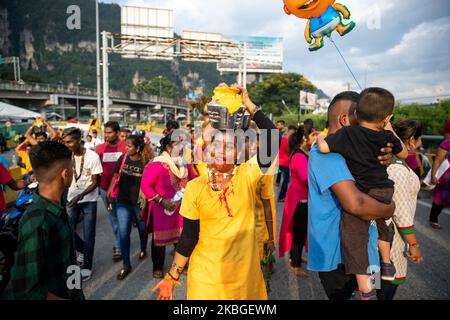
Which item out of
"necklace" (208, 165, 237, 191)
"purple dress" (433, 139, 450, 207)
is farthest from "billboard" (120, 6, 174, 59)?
"necklace" (208, 165, 237, 191)

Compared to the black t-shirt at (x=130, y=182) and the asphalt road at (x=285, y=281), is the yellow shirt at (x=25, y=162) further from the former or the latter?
the black t-shirt at (x=130, y=182)

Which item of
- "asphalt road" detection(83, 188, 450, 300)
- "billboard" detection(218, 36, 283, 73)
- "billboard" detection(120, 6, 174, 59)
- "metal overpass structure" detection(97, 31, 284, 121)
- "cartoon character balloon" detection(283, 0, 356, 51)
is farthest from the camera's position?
"billboard" detection(218, 36, 283, 73)

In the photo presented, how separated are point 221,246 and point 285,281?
215 cm

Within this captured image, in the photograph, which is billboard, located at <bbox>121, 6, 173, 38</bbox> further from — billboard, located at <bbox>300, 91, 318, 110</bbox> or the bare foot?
billboard, located at <bbox>300, 91, 318, 110</bbox>

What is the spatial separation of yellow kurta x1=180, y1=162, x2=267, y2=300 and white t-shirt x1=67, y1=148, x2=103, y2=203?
2.53 m

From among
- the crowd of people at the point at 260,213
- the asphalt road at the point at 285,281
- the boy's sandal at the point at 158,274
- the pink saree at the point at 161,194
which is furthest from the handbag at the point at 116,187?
the crowd of people at the point at 260,213

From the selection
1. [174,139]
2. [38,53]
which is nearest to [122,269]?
[174,139]

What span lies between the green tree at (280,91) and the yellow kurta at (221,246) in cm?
4434

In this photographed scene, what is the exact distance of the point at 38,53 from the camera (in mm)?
122375

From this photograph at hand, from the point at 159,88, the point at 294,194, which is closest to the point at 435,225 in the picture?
the point at 294,194

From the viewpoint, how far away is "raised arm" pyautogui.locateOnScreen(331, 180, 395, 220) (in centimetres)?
150

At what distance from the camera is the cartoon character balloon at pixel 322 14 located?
175cm
